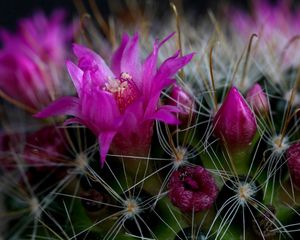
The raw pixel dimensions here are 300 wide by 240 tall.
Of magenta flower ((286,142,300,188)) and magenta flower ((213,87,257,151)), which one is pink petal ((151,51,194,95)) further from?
magenta flower ((286,142,300,188))

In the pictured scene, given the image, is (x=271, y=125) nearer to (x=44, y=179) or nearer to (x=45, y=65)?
(x=44, y=179)

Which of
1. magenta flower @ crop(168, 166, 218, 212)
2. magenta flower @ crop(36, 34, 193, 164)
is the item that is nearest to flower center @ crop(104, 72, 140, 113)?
magenta flower @ crop(36, 34, 193, 164)

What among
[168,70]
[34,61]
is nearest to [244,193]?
[168,70]

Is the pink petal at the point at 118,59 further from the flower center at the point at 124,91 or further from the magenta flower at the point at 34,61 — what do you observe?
the magenta flower at the point at 34,61

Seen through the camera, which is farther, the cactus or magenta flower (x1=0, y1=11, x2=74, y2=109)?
magenta flower (x1=0, y1=11, x2=74, y2=109)

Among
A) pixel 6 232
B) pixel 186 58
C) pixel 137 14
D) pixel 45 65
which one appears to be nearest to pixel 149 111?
pixel 186 58

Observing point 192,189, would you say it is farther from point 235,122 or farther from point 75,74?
point 75,74

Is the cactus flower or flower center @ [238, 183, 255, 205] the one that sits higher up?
the cactus flower
